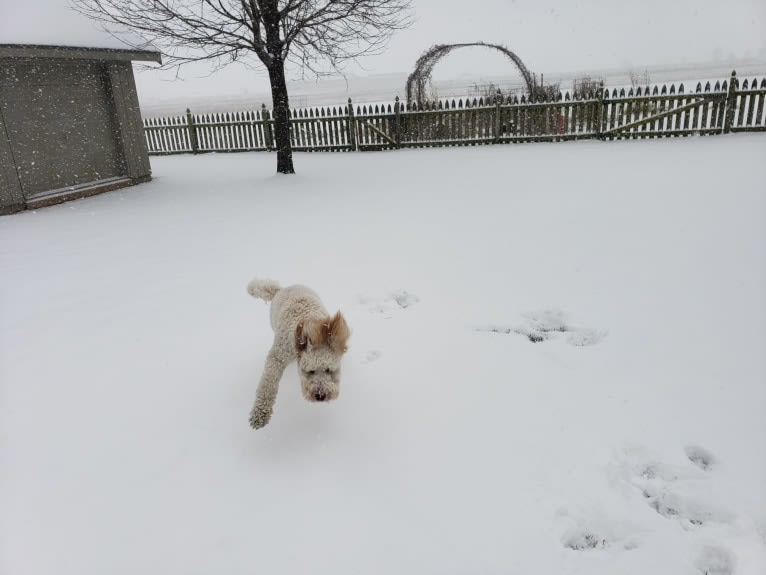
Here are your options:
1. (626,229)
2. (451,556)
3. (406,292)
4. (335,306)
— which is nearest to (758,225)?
(626,229)

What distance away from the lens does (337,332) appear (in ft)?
7.48

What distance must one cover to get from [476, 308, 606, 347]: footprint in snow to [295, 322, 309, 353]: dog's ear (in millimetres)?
1822

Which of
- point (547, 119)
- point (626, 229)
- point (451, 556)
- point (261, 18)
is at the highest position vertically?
point (261, 18)

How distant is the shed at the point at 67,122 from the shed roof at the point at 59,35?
1.1 inches

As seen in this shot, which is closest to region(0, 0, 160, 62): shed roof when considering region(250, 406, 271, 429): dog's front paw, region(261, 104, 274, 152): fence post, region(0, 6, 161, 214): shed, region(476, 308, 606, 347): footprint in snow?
region(0, 6, 161, 214): shed

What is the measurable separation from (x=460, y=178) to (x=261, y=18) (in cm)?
534

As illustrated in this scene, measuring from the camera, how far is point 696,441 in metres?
A: 2.44

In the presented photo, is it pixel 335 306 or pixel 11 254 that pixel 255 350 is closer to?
pixel 335 306

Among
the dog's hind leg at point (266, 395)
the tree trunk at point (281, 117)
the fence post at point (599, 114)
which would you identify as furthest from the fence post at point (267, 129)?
the dog's hind leg at point (266, 395)

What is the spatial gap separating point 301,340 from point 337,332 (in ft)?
0.60

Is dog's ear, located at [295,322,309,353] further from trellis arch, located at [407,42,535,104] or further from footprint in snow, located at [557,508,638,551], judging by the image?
trellis arch, located at [407,42,535,104]

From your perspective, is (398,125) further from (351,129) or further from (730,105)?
(730,105)

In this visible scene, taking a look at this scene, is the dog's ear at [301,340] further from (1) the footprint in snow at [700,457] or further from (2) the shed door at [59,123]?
(2) the shed door at [59,123]

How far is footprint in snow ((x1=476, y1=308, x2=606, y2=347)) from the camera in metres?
3.52
